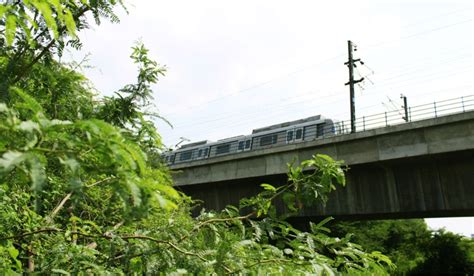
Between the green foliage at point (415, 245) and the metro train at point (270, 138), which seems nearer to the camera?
the green foliage at point (415, 245)

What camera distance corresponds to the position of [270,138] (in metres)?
28.5

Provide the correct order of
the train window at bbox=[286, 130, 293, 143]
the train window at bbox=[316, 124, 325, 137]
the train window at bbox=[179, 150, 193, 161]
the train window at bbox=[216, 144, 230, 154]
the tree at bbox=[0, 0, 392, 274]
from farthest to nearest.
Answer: the train window at bbox=[179, 150, 193, 161], the train window at bbox=[216, 144, 230, 154], the train window at bbox=[286, 130, 293, 143], the train window at bbox=[316, 124, 325, 137], the tree at bbox=[0, 0, 392, 274]

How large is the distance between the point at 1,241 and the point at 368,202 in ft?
52.5

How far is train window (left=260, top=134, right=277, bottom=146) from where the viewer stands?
28344 millimetres

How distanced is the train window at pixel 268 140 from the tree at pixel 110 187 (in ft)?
81.7

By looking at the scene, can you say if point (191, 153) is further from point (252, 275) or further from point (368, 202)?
point (252, 275)

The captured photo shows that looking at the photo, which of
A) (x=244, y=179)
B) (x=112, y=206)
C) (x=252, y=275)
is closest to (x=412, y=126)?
(x=244, y=179)

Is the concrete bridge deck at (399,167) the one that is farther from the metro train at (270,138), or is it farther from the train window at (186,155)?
the train window at (186,155)

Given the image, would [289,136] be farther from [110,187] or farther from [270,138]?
[110,187]

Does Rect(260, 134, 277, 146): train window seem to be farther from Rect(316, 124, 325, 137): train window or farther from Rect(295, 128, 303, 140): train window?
Rect(316, 124, 325, 137): train window

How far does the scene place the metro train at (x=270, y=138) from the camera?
26359 millimetres

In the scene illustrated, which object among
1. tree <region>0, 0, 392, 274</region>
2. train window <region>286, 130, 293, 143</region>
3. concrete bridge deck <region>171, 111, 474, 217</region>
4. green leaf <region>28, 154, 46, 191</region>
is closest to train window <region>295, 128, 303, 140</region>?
train window <region>286, 130, 293, 143</region>

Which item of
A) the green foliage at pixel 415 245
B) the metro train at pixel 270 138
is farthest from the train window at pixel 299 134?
the green foliage at pixel 415 245

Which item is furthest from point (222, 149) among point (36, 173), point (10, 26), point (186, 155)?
point (36, 173)
